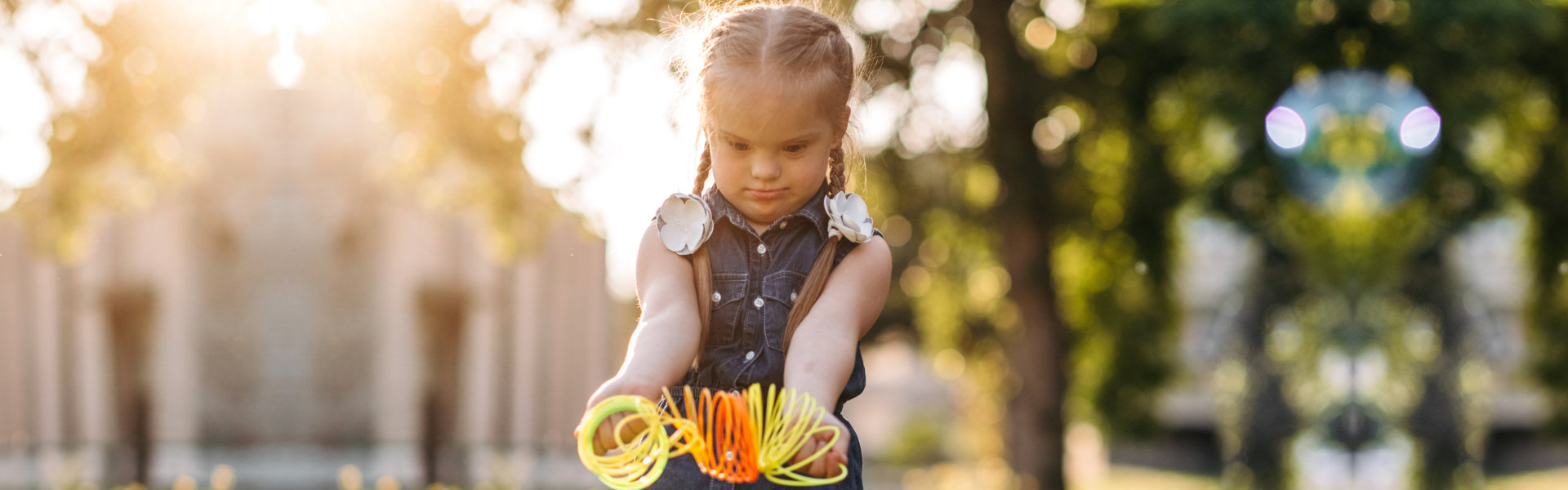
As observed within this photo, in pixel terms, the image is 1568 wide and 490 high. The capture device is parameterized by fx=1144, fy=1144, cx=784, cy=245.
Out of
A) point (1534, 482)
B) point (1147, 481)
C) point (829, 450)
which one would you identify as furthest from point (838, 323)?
point (1147, 481)

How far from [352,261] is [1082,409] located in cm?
711

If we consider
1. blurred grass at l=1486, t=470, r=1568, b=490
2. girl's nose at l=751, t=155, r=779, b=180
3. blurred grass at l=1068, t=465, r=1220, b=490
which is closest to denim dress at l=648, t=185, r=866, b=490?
girl's nose at l=751, t=155, r=779, b=180

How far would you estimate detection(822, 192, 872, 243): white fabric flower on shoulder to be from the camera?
7.47 feet

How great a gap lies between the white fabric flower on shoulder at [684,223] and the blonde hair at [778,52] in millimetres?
130

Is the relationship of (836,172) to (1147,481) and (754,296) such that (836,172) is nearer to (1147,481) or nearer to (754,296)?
(754,296)

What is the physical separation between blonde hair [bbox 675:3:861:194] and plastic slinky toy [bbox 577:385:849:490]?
608mm

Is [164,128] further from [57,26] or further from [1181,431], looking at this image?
[1181,431]

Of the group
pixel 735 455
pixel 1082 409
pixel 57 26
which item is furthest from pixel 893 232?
pixel 735 455

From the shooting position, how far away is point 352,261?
10469 mm

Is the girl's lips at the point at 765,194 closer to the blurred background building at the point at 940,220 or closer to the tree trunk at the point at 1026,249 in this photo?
the blurred background building at the point at 940,220

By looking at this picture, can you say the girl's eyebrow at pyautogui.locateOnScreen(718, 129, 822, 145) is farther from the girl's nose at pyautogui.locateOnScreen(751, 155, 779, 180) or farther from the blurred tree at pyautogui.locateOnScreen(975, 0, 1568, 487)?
the blurred tree at pyautogui.locateOnScreen(975, 0, 1568, 487)

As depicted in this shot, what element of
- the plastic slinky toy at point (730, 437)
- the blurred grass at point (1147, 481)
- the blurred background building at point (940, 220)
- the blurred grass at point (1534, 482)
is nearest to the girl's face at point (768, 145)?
the plastic slinky toy at point (730, 437)

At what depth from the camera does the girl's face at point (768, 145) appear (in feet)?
7.07

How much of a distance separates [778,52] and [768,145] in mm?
177
